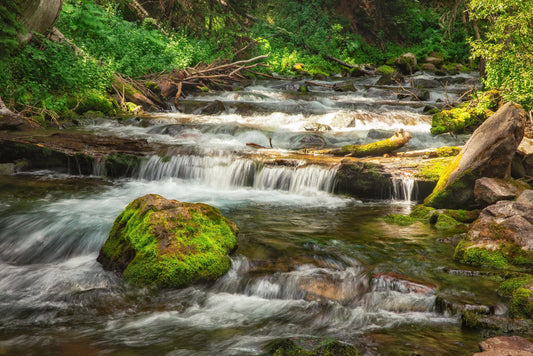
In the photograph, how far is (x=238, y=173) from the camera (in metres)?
10.3

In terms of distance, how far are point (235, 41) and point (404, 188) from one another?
63.1 feet

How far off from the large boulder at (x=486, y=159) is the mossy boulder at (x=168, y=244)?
4108 mm

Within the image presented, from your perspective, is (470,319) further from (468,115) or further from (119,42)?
(119,42)

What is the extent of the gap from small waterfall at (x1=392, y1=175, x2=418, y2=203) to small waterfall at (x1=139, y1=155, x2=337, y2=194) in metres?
1.28

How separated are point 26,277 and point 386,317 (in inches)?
171

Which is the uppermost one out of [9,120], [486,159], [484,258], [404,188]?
[486,159]

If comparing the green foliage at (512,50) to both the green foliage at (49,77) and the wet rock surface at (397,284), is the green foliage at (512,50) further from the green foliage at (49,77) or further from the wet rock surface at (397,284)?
the green foliage at (49,77)

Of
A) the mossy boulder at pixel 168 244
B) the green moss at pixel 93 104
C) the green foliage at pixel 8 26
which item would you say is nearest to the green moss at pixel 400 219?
the mossy boulder at pixel 168 244

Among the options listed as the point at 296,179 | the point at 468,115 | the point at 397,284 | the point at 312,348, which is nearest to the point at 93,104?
the point at 296,179

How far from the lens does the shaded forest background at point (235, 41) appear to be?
11.2m

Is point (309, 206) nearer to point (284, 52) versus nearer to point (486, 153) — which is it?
point (486, 153)

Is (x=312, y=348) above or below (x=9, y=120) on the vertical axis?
below

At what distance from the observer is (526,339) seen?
3.84 metres

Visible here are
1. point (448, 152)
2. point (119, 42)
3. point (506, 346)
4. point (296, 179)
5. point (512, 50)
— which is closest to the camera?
point (506, 346)
